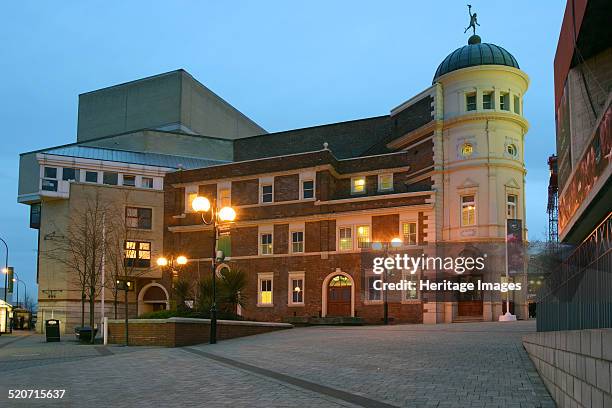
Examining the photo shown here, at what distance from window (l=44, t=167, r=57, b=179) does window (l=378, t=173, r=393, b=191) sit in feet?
82.4

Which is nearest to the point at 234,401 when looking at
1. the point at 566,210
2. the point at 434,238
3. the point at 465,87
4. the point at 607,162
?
the point at 607,162

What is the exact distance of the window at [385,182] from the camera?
43.6m

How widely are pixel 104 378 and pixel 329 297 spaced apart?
96.0 ft

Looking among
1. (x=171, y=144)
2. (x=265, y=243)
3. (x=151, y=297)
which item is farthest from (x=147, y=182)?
(x=265, y=243)

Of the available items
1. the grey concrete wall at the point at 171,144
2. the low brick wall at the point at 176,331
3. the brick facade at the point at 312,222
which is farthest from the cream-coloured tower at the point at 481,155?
the grey concrete wall at the point at 171,144

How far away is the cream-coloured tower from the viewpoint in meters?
38.4

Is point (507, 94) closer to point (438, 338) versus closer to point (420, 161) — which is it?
point (420, 161)

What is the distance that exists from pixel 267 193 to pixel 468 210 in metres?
14.5

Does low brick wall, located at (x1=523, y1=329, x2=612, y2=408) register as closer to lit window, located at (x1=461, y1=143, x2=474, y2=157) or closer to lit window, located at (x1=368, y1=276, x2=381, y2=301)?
lit window, located at (x1=461, y1=143, x2=474, y2=157)

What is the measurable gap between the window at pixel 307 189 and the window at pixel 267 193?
258cm

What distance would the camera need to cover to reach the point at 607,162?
1536 centimetres

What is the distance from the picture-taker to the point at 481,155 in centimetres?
3888

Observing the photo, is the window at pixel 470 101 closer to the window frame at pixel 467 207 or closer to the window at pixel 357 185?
the window frame at pixel 467 207

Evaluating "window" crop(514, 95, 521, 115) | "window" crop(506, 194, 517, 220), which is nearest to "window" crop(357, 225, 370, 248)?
"window" crop(506, 194, 517, 220)
